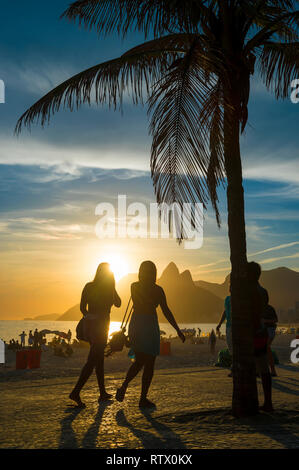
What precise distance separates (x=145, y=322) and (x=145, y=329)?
9 cm

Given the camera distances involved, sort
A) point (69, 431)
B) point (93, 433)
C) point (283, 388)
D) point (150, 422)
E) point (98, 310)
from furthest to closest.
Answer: point (283, 388)
point (98, 310)
point (150, 422)
point (69, 431)
point (93, 433)

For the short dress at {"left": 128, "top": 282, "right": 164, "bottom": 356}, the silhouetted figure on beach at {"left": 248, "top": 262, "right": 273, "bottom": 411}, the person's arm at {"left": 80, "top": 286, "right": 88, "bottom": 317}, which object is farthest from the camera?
the person's arm at {"left": 80, "top": 286, "right": 88, "bottom": 317}

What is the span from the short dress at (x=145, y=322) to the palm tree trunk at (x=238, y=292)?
1138 millimetres

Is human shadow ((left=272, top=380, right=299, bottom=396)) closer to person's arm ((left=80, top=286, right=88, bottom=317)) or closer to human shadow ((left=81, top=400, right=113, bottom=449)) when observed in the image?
human shadow ((left=81, top=400, right=113, bottom=449))

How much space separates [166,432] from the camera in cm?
462

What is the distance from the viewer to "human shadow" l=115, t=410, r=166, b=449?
4.11 metres

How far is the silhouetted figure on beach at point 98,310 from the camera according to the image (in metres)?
6.38

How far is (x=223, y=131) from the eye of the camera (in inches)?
211

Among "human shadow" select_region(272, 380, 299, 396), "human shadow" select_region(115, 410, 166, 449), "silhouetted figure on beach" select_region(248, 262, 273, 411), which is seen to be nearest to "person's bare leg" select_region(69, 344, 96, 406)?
"human shadow" select_region(115, 410, 166, 449)

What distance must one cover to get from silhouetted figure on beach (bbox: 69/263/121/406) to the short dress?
1.65 ft

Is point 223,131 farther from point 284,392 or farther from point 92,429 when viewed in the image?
point 284,392

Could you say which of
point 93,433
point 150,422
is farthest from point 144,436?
point 150,422

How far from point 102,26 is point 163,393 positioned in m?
5.77

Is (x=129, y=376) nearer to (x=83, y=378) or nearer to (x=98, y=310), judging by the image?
(x=83, y=378)
